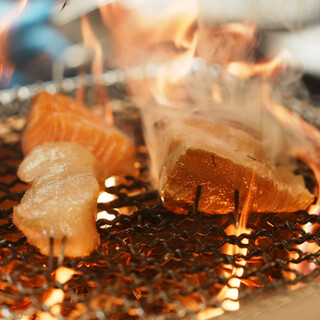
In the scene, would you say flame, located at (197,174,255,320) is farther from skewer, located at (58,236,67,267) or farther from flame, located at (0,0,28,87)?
flame, located at (0,0,28,87)

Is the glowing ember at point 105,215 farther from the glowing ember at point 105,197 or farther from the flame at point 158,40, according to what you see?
the flame at point 158,40

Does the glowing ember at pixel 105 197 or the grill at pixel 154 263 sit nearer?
the grill at pixel 154 263

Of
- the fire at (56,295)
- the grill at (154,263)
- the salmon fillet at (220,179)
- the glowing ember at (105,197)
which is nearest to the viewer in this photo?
the grill at (154,263)

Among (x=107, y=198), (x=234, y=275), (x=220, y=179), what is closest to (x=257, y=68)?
(x=220, y=179)

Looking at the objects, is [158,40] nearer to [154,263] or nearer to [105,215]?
[105,215]

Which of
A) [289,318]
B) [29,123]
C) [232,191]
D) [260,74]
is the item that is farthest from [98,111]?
[289,318]

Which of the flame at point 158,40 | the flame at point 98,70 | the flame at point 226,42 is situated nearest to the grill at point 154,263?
the flame at point 158,40

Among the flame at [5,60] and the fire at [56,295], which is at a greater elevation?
the flame at [5,60]

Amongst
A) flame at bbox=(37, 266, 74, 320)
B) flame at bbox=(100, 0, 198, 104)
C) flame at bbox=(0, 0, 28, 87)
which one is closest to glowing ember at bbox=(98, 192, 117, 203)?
flame at bbox=(37, 266, 74, 320)
